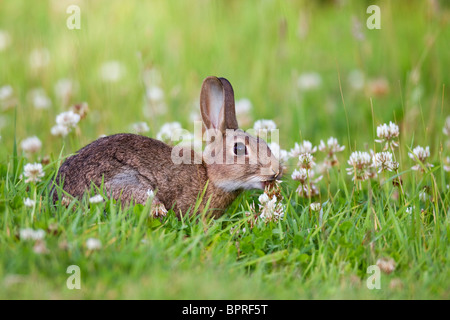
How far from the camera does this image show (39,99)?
8.41 meters

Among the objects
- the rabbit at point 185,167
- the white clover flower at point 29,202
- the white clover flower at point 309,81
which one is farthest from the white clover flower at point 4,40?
the white clover flower at point 29,202

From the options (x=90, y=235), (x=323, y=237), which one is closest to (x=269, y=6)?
(x=323, y=237)

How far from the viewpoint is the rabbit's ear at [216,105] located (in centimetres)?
590

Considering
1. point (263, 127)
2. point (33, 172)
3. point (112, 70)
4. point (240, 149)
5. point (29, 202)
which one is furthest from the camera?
point (112, 70)

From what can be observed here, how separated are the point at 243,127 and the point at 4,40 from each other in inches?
181

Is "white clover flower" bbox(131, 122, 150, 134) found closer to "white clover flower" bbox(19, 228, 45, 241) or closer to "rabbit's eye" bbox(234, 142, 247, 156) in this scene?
"rabbit's eye" bbox(234, 142, 247, 156)

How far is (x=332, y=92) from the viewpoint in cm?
943

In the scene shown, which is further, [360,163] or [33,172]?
[360,163]

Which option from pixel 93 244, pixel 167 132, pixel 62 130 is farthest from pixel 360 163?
pixel 62 130

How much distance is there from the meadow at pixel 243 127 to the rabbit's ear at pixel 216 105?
19.6 inches

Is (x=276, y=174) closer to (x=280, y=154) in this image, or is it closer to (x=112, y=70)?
(x=280, y=154)

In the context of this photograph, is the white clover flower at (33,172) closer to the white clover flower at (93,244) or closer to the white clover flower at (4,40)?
the white clover flower at (93,244)

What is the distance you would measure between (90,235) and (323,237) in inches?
68.8
